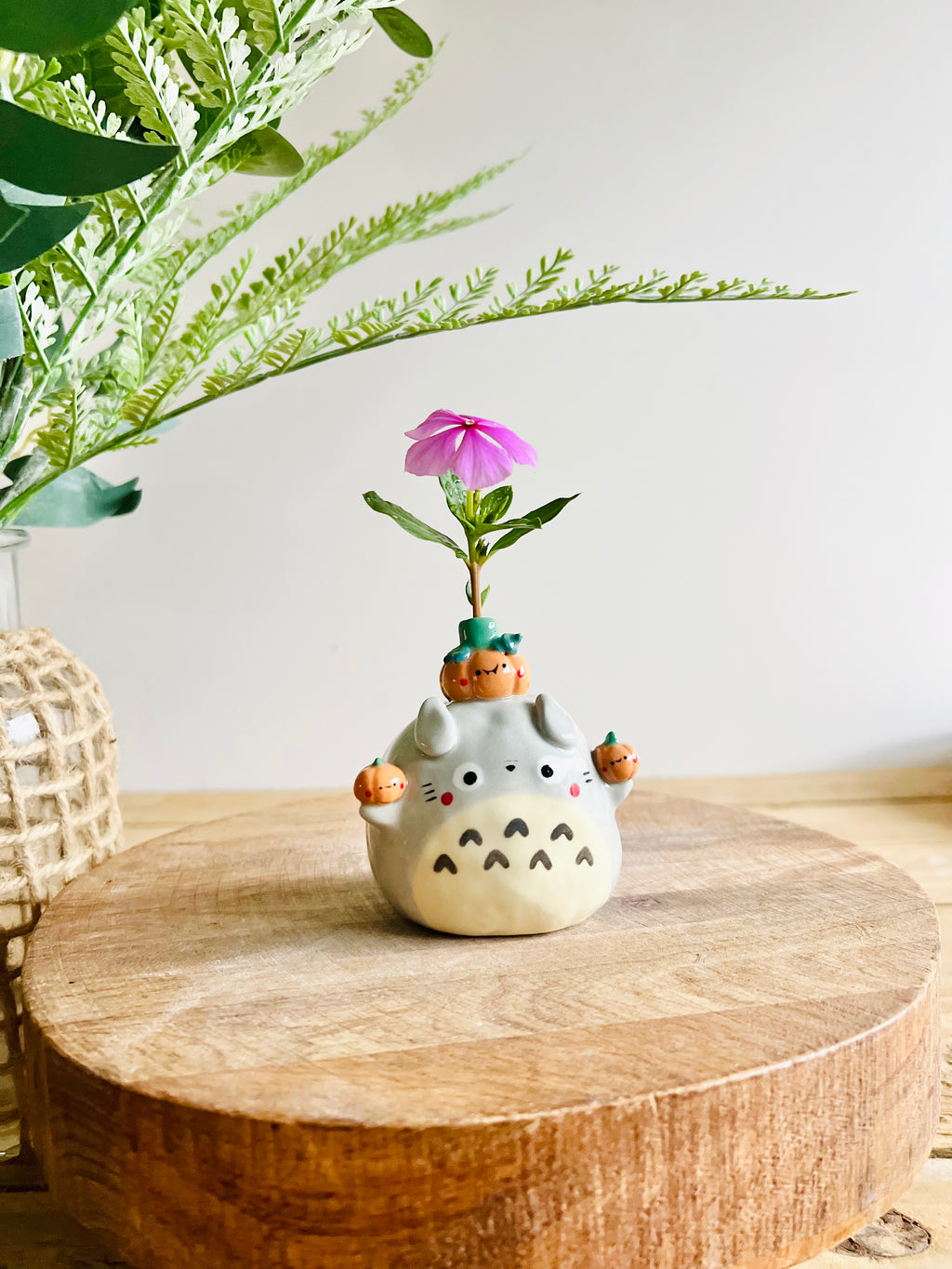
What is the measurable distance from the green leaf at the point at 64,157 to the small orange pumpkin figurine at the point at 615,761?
0.37 meters

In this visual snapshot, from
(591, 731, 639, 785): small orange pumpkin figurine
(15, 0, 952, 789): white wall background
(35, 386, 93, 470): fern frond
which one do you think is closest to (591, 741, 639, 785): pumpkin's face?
(591, 731, 639, 785): small orange pumpkin figurine

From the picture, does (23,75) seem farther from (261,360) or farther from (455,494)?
(455,494)

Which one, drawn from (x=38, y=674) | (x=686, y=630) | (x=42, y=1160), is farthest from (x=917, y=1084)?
(x=686, y=630)

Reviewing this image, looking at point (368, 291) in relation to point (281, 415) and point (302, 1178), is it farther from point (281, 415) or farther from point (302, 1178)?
point (302, 1178)

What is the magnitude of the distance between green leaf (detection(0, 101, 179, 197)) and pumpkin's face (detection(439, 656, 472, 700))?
0.31 metres

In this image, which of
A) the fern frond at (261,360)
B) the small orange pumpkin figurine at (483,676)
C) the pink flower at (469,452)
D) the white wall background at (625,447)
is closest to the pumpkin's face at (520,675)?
the small orange pumpkin figurine at (483,676)

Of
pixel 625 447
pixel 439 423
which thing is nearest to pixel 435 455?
pixel 439 423

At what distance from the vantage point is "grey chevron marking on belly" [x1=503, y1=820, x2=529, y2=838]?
22.7 inches

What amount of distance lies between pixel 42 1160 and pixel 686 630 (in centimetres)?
109

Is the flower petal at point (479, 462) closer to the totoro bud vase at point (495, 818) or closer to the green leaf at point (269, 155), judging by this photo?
the totoro bud vase at point (495, 818)

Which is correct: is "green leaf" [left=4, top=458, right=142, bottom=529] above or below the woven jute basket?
above

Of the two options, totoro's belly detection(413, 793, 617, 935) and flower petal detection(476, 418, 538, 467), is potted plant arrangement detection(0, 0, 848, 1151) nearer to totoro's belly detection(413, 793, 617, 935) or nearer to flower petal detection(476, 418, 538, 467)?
flower petal detection(476, 418, 538, 467)

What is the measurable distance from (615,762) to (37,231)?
0.40 metres

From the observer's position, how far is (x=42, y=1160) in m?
0.50
